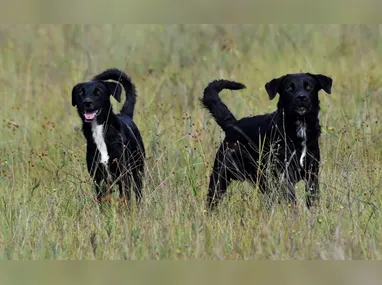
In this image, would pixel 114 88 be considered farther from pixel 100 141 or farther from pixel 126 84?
pixel 126 84

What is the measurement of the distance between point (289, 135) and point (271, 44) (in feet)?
16.5

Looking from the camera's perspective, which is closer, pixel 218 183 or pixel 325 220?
pixel 325 220

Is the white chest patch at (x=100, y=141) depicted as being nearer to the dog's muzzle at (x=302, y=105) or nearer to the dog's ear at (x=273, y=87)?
the dog's ear at (x=273, y=87)

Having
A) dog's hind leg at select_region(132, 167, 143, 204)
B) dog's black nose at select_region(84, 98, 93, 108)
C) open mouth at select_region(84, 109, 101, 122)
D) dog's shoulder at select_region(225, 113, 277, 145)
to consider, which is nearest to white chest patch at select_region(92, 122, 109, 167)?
open mouth at select_region(84, 109, 101, 122)

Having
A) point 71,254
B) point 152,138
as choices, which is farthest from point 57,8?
point 71,254

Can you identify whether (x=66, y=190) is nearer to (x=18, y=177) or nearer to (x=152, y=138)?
(x=18, y=177)

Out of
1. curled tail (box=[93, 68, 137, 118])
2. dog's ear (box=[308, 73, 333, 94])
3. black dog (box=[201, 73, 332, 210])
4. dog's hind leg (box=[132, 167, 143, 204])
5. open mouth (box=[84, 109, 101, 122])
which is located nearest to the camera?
black dog (box=[201, 73, 332, 210])

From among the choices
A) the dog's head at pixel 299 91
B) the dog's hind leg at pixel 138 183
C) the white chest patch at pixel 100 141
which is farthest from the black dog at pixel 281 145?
the white chest patch at pixel 100 141

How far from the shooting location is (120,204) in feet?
25.6

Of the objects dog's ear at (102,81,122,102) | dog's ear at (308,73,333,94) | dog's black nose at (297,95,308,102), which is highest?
dog's ear at (102,81,122,102)

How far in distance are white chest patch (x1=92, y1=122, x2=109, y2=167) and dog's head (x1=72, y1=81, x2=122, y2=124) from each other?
66 mm

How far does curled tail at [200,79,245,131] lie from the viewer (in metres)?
8.48

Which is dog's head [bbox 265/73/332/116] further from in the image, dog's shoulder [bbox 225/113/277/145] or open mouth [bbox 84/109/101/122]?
open mouth [bbox 84/109/101/122]

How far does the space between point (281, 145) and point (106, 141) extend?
173 centimetres
